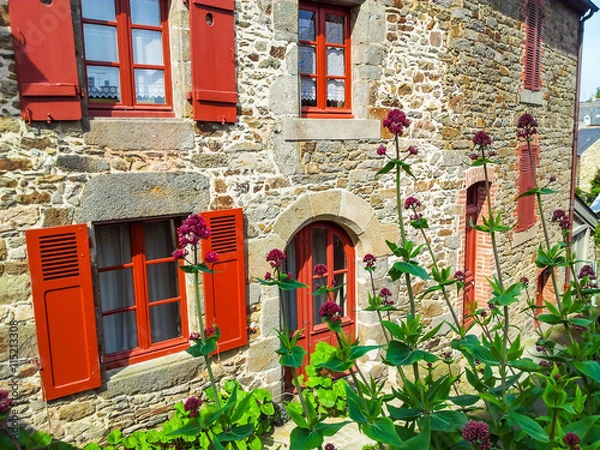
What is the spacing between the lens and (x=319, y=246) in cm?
598

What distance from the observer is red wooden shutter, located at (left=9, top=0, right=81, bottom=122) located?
12.1 feet

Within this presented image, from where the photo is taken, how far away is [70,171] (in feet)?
13.3

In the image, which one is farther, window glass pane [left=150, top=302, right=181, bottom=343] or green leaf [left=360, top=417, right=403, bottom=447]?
window glass pane [left=150, top=302, right=181, bottom=343]

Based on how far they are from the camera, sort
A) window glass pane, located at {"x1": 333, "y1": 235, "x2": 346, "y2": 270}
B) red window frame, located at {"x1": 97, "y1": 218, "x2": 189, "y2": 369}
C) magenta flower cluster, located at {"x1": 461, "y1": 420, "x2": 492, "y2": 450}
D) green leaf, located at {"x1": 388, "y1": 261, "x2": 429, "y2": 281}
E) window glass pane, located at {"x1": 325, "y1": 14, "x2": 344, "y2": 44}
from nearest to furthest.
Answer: magenta flower cluster, located at {"x1": 461, "y1": 420, "x2": 492, "y2": 450}, green leaf, located at {"x1": 388, "y1": 261, "x2": 429, "y2": 281}, red window frame, located at {"x1": 97, "y1": 218, "x2": 189, "y2": 369}, window glass pane, located at {"x1": 325, "y1": 14, "x2": 344, "y2": 44}, window glass pane, located at {"x1": 333, "y1": 235, "x2": 346, "y2": 270}

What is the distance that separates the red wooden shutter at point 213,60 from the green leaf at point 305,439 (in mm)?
3089

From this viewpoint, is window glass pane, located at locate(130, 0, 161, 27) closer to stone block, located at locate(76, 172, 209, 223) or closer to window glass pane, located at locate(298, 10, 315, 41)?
stone block, located at locate(76, 172, 209, 223)

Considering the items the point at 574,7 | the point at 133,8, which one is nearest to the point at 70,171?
the point at 133,8

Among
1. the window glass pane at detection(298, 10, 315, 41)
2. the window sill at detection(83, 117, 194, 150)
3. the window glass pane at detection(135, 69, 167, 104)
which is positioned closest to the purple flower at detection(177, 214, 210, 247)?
the window sill at detection(83, 117, 194, 150)

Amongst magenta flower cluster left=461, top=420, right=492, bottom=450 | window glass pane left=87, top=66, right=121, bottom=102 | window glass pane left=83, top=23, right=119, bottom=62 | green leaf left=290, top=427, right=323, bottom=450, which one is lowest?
green leaf left=290, top=427, right=323, bottom=450

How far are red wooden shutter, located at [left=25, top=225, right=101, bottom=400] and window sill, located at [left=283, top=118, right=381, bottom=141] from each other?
2.32 m

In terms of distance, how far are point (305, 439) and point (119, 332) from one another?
2847 mm

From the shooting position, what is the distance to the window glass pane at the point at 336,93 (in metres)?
5.75

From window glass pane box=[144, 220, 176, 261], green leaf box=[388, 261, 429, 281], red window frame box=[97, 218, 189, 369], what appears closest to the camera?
green leaf box=[388, 261, 429, 281]

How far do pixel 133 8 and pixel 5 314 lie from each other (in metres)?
2.82
